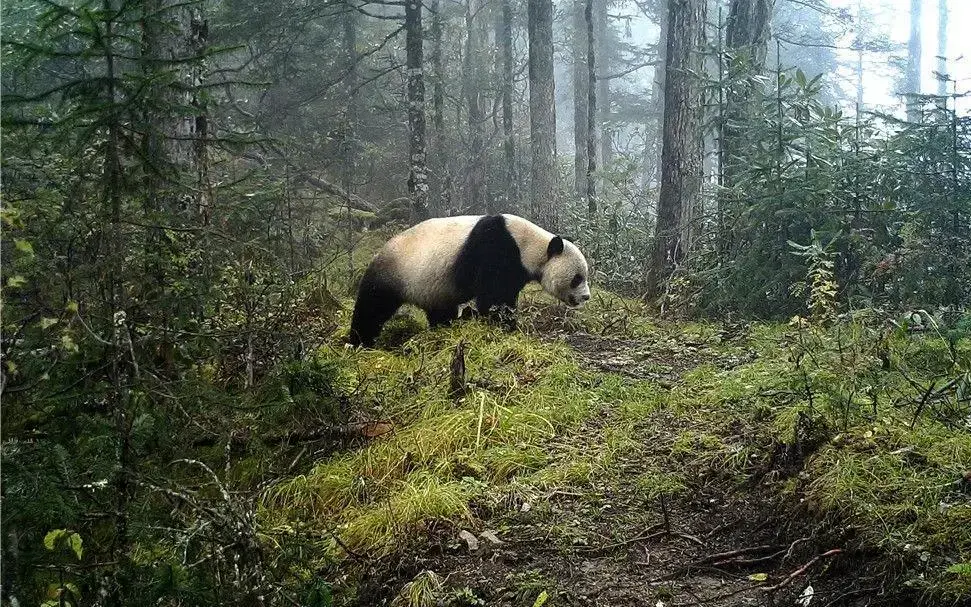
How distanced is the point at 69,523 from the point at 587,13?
784 inches

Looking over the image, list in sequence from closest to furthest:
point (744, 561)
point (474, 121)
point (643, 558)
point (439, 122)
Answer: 1. point (744, 561)
2. point (643, 558)
3. point (439, 122)
4. point (474, 121)

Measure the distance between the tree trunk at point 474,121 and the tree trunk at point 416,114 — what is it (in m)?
6.70

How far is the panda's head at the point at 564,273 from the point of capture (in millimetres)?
8727

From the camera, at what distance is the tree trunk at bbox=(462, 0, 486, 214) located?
2194 centimetres

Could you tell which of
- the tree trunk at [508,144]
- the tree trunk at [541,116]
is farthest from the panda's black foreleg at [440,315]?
the tree trunk at [508,144]

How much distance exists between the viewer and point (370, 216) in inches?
682

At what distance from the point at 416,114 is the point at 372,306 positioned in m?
7.08

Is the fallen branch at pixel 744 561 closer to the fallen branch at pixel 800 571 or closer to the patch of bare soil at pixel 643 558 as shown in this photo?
the patch of bare soil at pixel 643 558

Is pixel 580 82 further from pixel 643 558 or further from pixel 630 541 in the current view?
pixel 643 558

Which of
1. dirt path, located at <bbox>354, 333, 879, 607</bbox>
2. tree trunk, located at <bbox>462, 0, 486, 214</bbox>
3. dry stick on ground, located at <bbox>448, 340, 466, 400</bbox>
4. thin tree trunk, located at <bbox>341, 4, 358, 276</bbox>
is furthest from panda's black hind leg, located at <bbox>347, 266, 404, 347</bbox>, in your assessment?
tree trunk, located at <bbox>462, 0, 486, 214</bbox>

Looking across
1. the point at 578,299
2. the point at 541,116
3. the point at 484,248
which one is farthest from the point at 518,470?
the point at 541,116

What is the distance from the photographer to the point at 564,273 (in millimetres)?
8781

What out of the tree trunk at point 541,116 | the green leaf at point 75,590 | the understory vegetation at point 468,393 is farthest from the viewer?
the tree trunk at point 541,116

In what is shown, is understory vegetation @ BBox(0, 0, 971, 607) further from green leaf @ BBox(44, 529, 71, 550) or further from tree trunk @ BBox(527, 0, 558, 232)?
tree trunk @ BBox(527, 0, 558, 232)
